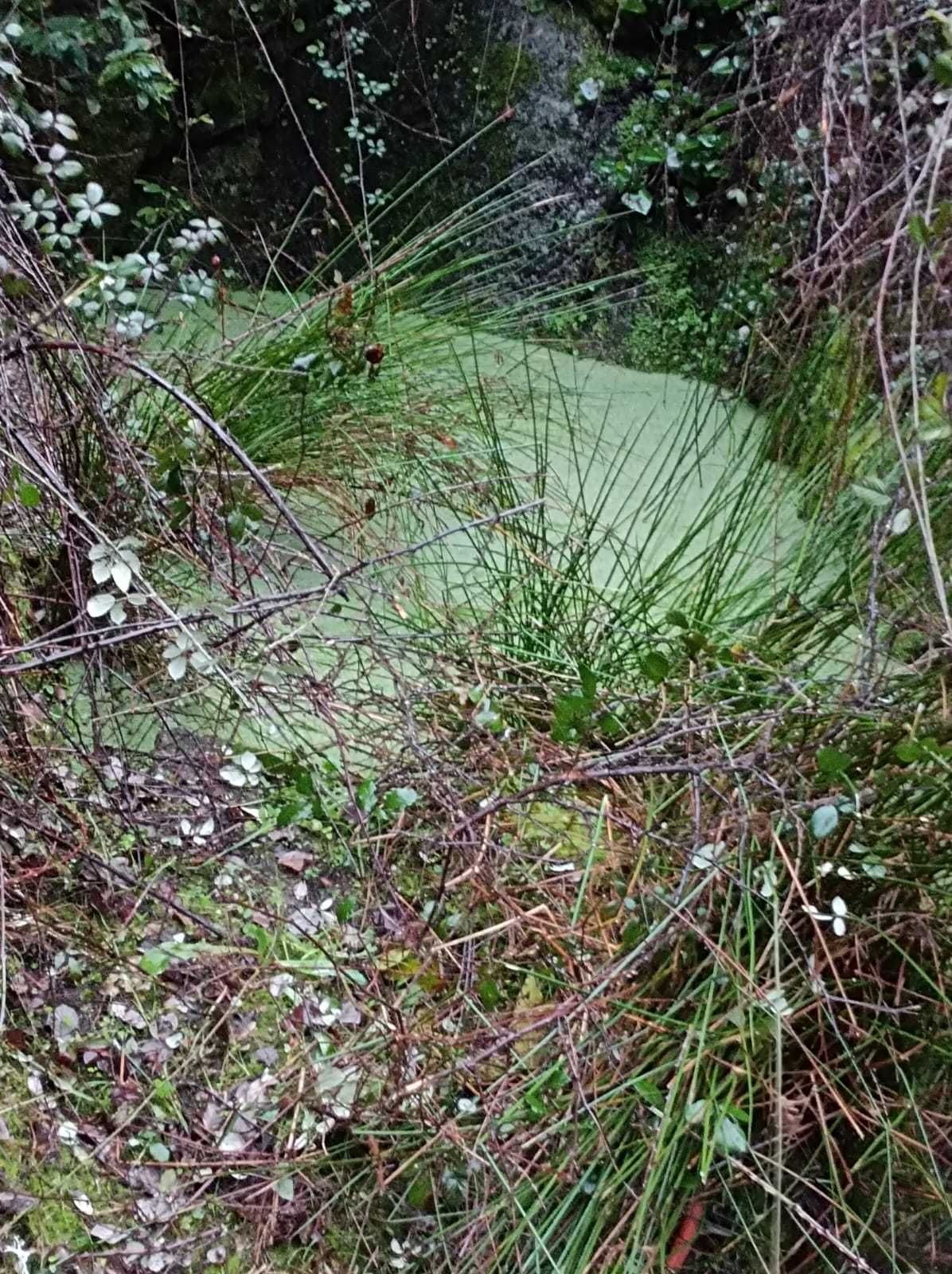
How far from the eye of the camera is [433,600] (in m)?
1.96

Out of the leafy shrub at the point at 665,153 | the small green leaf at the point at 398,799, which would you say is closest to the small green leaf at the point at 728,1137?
the small green leaf at the point at 398,799

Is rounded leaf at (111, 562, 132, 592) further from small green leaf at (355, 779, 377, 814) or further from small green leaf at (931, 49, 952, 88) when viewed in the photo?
small green leaf at (931, 49, 952, 88)

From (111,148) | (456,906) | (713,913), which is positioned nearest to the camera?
(713,913)

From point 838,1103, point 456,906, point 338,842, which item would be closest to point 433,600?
point 338,842

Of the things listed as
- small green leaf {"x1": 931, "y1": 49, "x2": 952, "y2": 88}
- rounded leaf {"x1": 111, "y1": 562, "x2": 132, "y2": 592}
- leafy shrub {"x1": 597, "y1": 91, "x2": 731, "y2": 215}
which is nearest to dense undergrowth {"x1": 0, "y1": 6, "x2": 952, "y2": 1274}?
rounded leaf {"x1": 111, "y1": 562, "x2": 132, "y2": 592}

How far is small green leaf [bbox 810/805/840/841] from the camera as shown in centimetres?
119

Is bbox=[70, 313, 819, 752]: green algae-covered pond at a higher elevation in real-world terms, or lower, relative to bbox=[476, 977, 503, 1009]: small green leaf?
higher

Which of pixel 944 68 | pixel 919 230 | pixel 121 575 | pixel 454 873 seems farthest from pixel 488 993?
pixel 944 68

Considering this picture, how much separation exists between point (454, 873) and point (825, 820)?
53 centimetres

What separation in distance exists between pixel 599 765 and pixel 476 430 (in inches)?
38.4

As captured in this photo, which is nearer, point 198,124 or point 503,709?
point 503,709

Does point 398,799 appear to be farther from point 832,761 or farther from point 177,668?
point 832,761

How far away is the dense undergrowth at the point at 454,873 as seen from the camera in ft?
3.90

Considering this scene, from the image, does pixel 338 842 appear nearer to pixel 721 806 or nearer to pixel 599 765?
pixel 599 765
